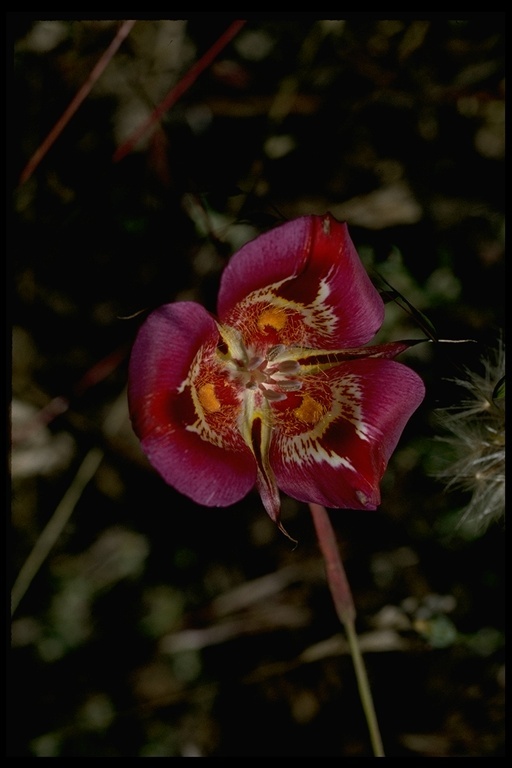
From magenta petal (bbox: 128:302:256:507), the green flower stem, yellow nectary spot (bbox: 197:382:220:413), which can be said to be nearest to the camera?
magenta petal (bbox: 128:302:256:507)

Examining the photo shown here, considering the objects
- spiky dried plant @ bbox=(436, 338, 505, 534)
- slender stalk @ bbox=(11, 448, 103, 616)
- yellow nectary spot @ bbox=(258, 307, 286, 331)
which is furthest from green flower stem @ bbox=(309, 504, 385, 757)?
slender stalk @ bbox=(11, 448, 103, 616)

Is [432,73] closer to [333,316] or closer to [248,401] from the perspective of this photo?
[333,316]

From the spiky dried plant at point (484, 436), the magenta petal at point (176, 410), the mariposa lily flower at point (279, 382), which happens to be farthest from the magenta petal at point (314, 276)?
the spiky dried plant at point (484, 436)

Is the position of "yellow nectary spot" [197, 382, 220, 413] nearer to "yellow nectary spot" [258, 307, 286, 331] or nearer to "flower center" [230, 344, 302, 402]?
"flower center" [230, 344, 302, 402]

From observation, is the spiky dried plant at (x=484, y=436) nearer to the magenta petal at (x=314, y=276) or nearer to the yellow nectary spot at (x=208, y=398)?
the magenta petal at (x=314, y=276)

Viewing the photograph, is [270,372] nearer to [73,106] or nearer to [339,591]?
[339,591]

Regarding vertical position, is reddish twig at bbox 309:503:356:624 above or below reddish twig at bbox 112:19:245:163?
below
